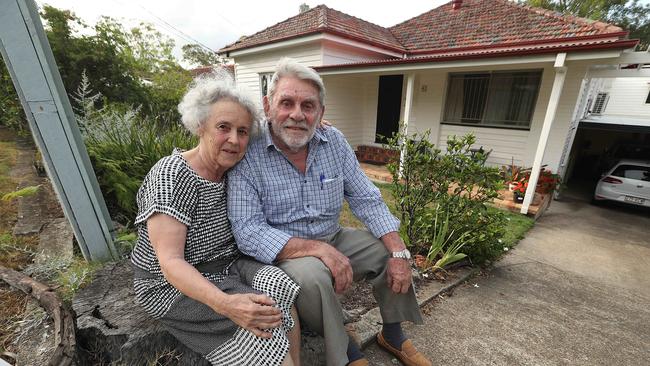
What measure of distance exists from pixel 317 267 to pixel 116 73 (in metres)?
7.06

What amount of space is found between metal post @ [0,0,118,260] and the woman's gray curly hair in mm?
906

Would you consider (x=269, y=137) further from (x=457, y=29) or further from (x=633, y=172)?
(x=457, y=29)

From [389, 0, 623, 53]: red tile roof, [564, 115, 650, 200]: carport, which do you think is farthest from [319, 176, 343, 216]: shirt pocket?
[564, 115, 650, 200]: carport

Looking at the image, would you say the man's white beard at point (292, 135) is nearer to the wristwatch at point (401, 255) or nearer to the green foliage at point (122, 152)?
the wristwatch at point (401, 255)

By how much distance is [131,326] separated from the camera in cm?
141

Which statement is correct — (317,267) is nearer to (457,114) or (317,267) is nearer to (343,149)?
(343,149)

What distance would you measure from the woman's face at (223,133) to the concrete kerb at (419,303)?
1452 mm

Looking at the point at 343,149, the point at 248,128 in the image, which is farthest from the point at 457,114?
the point at 248,128

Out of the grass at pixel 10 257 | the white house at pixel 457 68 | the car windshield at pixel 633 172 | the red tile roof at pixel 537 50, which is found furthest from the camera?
the car windshield at pixel 633 172

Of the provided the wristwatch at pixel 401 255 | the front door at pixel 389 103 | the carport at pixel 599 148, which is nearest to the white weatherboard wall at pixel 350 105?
the front door at pixel 389 103

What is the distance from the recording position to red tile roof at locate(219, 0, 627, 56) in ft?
20.0

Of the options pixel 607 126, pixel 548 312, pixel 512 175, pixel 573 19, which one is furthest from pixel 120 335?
pixel 607 126

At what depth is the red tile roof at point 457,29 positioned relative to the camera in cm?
611

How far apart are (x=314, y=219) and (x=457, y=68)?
5274mm
